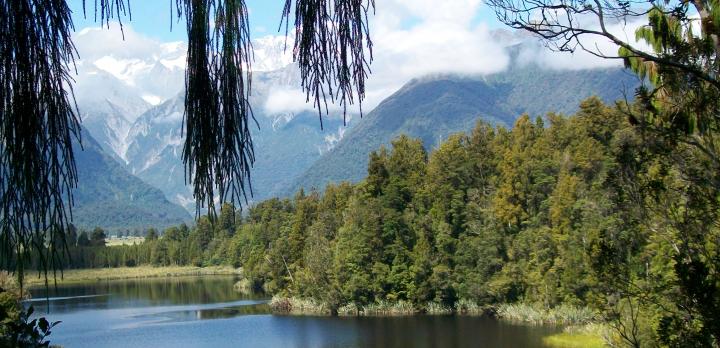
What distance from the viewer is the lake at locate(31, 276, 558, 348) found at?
35750mm

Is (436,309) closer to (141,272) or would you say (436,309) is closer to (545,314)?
(545,314)

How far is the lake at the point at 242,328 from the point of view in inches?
1407

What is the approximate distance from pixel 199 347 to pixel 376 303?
15.7m

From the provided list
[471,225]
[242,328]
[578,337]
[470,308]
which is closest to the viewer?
[578,337]

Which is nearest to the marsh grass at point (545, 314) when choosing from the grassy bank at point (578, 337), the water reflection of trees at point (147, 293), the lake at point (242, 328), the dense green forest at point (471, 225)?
the dense green forest at point (471, 225)

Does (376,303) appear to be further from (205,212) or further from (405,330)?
(205,212)


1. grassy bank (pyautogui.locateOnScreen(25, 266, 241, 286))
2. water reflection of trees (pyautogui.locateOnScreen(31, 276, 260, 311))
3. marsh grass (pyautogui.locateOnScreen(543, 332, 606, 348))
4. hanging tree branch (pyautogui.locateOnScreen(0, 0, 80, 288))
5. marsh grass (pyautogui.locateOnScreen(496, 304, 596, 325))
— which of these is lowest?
marsh grass (pyautogui.locateOnScreen(543, 332, 606, 348))

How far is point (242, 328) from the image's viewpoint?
41938 mm

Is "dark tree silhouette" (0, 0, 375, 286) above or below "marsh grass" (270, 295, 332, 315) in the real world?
above

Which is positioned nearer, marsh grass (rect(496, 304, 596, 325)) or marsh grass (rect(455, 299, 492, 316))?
marsh grass (rect(496, 304, 596, 325))

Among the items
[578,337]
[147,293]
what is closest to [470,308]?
[578,337]

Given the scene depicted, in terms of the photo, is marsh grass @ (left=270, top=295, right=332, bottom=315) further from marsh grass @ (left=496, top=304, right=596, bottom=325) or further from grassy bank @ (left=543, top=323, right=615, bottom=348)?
grassy bank @ (left=543, top=323, right=615, bottom=348)

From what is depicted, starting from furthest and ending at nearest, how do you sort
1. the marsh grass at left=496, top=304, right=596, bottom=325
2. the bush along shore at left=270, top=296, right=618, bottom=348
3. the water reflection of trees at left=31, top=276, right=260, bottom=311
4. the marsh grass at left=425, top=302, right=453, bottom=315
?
the water reflection of trees at left=31, top=276, right=260, bottom=311
the marsh grass at left=425, top=302, right=453, bottom=315
the marsh grass at left=496, top=304, right=596, bottom=325
the bush along shore at left=270, top=296, right=618, bottom=348

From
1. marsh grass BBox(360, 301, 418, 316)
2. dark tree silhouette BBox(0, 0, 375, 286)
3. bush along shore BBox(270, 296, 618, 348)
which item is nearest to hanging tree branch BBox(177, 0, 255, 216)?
dark tree silhouette BBox(0, 0, 375, 286)
